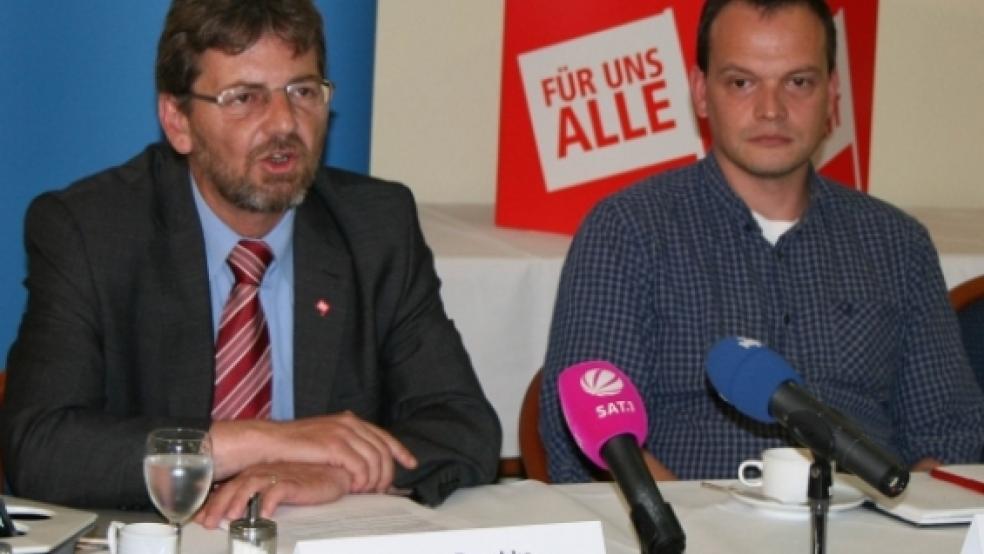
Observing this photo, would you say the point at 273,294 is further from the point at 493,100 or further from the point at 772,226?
the point at 493,100

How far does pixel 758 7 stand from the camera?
348 cm

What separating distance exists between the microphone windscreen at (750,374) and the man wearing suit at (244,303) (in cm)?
71

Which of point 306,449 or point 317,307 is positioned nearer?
point 306,449

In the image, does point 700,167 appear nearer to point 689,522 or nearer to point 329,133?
point 329,133

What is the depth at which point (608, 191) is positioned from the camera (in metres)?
4.45

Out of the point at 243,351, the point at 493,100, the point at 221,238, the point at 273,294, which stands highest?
the point at 493,100

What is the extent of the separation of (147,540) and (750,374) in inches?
28.9

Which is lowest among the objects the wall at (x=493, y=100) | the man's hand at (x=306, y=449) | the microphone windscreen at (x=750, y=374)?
the man's hand at (x=306, y=449)

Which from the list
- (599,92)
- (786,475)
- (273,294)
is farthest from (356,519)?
(599,92)

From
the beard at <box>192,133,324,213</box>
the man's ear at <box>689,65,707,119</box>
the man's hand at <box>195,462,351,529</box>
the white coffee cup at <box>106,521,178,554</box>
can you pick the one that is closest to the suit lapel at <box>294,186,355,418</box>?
the beard at <box>192,133,324,213</box>

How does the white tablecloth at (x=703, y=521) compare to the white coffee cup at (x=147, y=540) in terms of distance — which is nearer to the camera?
Result: the white coffee cup at (x=147, y=540)

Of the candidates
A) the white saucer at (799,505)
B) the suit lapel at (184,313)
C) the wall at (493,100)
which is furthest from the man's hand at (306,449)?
the wall at (493,100)

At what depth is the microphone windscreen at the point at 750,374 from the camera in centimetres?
194

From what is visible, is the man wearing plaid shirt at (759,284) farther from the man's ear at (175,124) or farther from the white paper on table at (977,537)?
the white paper on table at (977,537)
